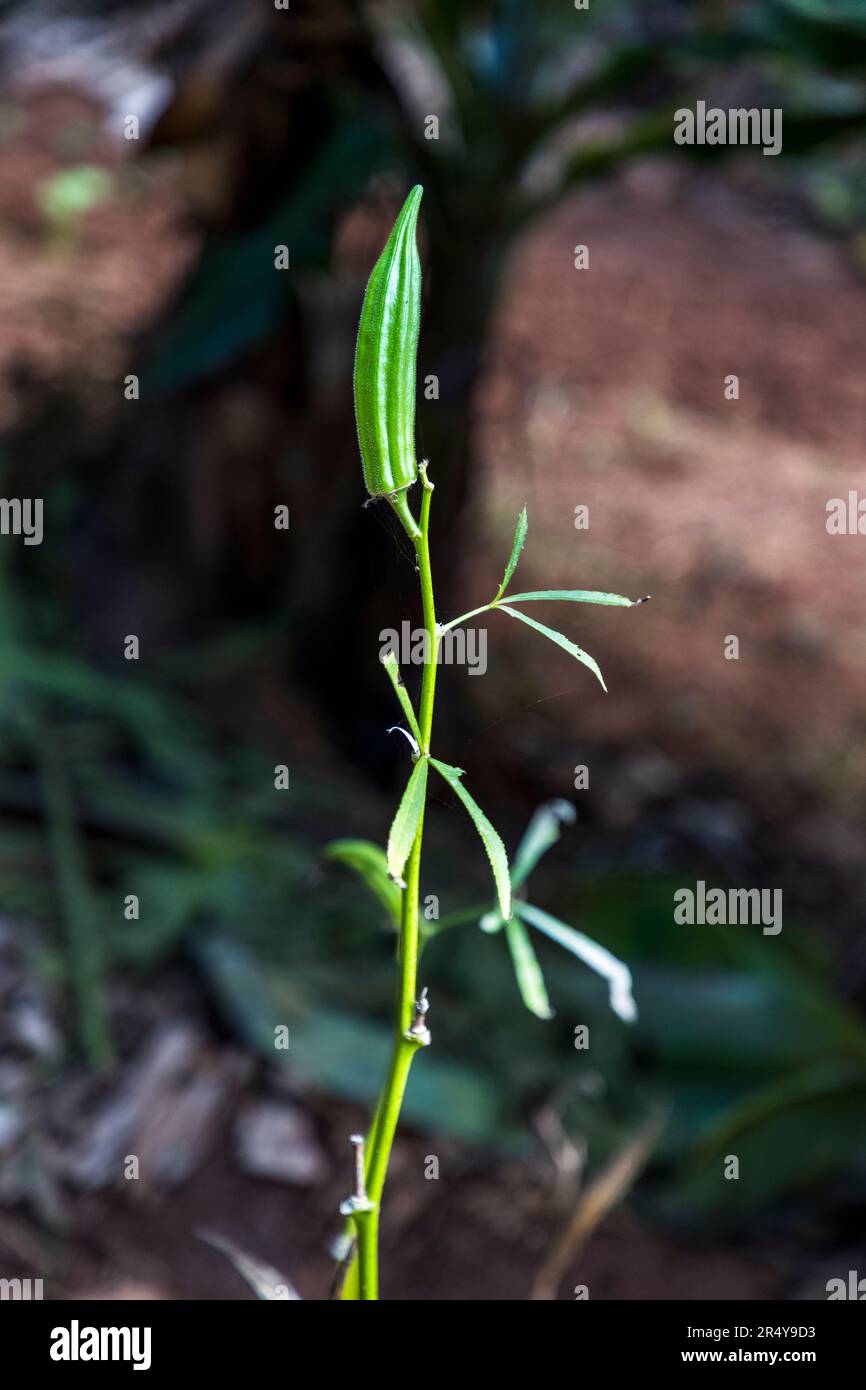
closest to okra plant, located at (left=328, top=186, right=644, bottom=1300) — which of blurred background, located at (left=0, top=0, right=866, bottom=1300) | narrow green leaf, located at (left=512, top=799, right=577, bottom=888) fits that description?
narrow green leaf, located at (left=512, top=799, right=577, bottom=888)

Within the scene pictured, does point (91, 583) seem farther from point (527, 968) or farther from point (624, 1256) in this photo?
point (527, 968)

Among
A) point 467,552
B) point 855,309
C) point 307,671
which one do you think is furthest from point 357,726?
point 855,309

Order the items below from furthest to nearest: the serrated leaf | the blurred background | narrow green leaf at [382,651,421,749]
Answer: the blurred background
the serrated leaf
narrow green leaf at [382,651,421,749]
